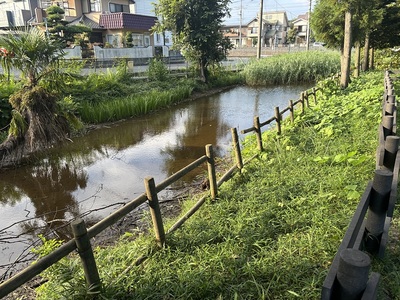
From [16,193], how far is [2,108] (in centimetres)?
389

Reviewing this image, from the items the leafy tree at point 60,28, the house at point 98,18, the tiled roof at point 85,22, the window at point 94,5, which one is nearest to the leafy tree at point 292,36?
the house at point 98,18

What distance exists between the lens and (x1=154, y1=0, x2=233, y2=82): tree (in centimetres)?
1634

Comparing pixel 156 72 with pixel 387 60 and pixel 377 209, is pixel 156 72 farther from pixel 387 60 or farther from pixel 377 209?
pixel 387 60

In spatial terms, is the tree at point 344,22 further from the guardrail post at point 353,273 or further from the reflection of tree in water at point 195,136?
the guardrail post at point 353,273

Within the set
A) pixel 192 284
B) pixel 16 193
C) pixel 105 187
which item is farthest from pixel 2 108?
pixel 192 284

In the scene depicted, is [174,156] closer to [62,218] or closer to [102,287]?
[62,218]

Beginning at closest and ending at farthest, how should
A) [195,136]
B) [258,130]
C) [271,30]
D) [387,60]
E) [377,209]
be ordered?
1. [377,209]
2. [258,130]
3. [195,136]
4. [387,60]
5. [271,30]

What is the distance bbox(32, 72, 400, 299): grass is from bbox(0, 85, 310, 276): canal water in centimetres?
172

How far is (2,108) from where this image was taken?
8938 mm

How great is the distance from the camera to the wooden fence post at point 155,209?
122 inches

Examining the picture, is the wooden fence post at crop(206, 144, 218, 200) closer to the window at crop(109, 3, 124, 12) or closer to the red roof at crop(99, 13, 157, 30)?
the red roof at crop(99, 13, 157, 30)

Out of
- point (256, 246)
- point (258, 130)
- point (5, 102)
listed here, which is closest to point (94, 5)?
point (5, 102)

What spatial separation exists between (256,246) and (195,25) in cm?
1587

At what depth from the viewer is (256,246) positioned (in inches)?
126
